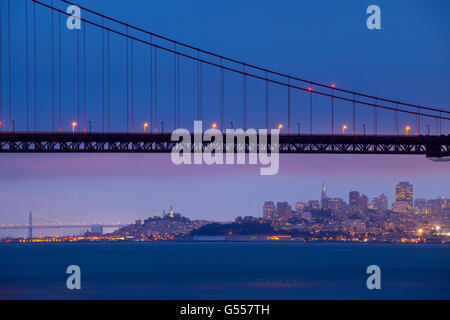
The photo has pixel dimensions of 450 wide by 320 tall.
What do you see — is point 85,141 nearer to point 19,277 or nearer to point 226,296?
point 226,296

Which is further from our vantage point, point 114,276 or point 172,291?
point 114,276

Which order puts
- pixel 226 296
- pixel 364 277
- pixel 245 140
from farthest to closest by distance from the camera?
pixel 364 277 < pixel 245 140 < pixel 226 296

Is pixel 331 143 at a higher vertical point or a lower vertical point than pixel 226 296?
higher

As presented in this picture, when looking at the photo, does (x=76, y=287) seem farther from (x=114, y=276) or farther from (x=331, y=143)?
(x=331, y=143)

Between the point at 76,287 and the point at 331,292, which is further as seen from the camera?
the point at 76,287

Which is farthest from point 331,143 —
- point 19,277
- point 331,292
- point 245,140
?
point 19,277

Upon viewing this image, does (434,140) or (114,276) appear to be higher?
(434,140)

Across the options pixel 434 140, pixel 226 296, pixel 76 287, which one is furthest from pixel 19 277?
pixel 434 140
